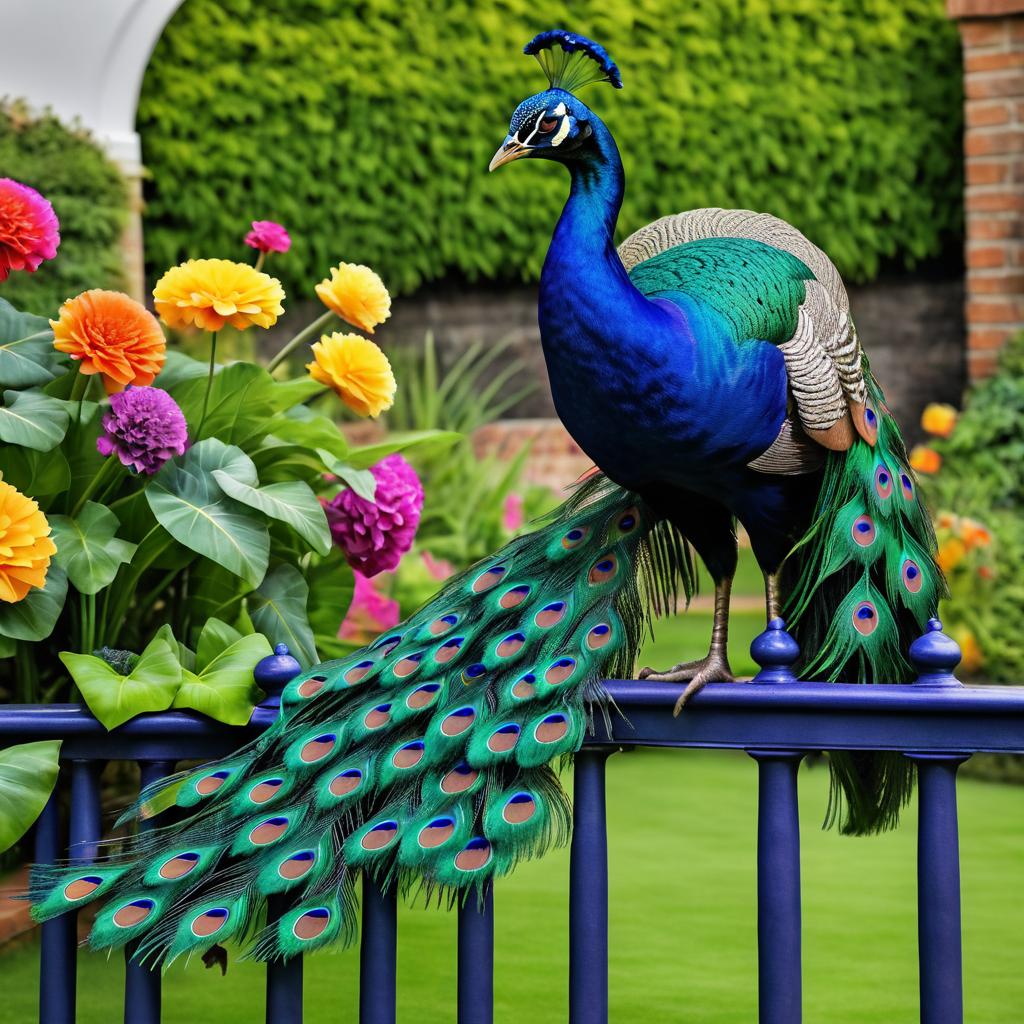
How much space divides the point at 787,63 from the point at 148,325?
5100 millimetres

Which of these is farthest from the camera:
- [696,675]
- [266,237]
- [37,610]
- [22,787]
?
[266,237]

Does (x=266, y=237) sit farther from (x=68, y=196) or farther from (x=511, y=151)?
(x=68, y=196)

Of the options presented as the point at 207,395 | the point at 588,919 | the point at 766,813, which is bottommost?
the point at 588,919

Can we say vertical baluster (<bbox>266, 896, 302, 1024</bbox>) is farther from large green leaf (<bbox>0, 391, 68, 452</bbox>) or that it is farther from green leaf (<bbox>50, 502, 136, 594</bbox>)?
large green leaf (<bbox>0, 391, 68, 452</bbox>)

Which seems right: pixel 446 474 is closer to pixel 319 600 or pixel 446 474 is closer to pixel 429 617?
pixel 319 600

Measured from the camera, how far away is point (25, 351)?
2.38m

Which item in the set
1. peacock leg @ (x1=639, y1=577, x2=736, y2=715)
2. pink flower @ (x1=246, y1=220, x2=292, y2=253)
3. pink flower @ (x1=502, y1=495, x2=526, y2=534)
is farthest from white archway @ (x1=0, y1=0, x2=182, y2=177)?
peacock leg @ (x1=639, y1=577, x2=736, y2=715)

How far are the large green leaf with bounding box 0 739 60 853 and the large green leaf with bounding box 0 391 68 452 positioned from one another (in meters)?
0.52

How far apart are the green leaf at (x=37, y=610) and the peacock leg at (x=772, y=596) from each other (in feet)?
3.43

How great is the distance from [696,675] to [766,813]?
19 centimetres

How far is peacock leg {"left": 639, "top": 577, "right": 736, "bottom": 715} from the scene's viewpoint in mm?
Answer: 1770

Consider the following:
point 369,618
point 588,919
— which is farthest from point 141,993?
point 369,618

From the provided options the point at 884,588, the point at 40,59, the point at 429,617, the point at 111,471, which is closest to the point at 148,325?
the point at 111,471

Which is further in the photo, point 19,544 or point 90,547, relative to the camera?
point 90,547
